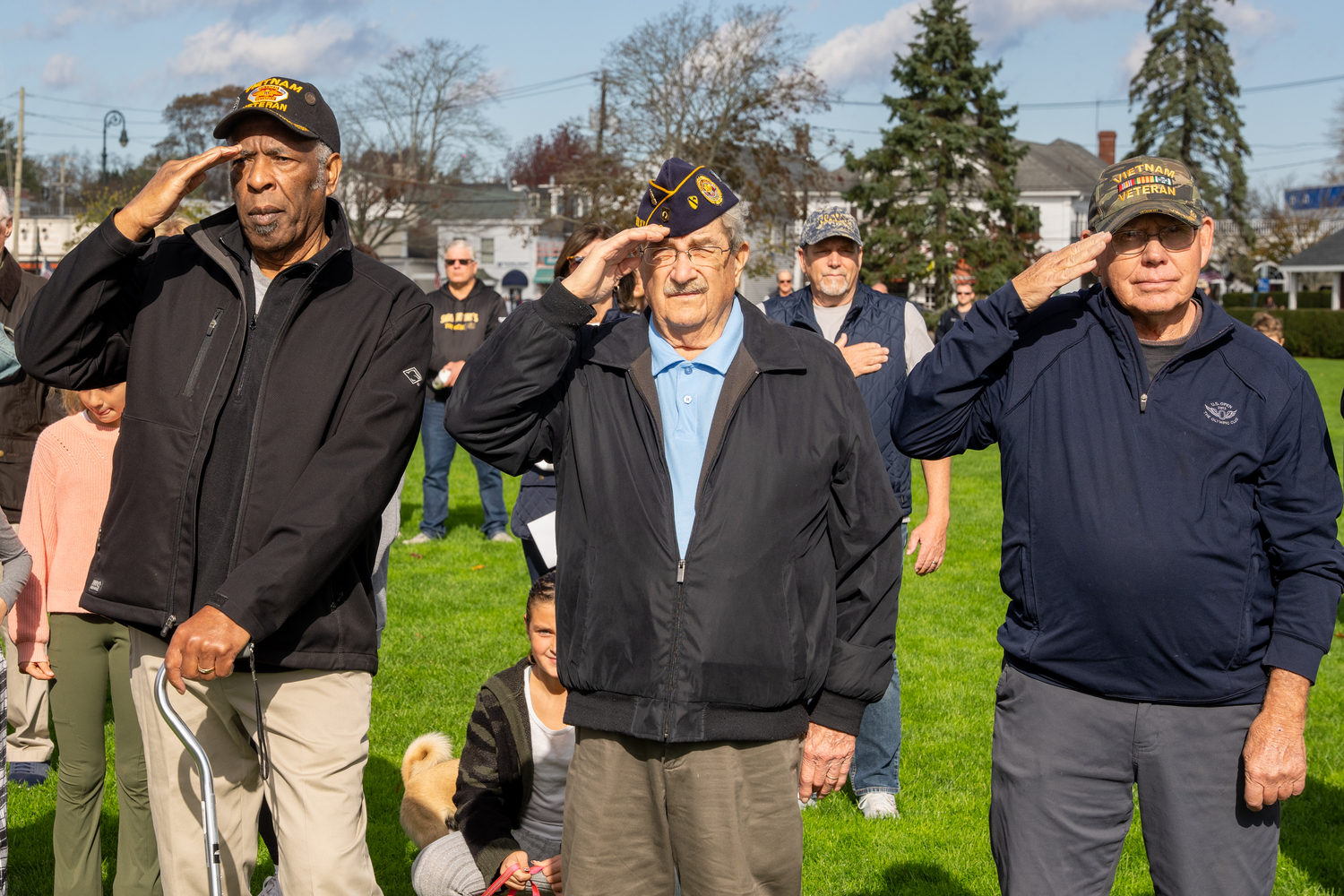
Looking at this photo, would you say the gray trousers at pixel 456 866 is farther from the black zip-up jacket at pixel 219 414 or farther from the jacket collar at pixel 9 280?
the jacket collar at pixel 9 280

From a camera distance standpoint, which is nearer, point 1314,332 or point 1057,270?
point 1057,270

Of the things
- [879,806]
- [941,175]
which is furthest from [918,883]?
[941,175]

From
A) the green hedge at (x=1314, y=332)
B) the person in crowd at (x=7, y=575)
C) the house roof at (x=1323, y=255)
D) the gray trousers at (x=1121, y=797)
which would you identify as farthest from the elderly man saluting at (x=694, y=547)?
the house roof at (x=1323, y=255)

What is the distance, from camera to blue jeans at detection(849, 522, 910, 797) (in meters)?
5.24

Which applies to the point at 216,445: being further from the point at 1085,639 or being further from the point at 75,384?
the point at 1085,639

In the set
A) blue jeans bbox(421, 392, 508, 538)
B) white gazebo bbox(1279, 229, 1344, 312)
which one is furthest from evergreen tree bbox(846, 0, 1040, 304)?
blue jeans bbox(421, 392, 508, 538)

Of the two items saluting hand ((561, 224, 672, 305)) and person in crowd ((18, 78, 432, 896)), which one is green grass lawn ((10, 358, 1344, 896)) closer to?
person in crowd ((18, 78, 432, 896))

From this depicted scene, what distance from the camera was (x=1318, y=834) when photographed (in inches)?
199

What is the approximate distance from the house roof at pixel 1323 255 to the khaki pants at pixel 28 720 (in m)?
60.3

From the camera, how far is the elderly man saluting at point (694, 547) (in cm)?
283

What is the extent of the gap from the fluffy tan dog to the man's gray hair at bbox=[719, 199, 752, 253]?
231 cm

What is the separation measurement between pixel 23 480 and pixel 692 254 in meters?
3.81

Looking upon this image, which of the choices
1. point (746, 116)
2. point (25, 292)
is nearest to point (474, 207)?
point (746, 116)

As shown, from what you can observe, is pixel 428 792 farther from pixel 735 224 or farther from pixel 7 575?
pixel 735 224
